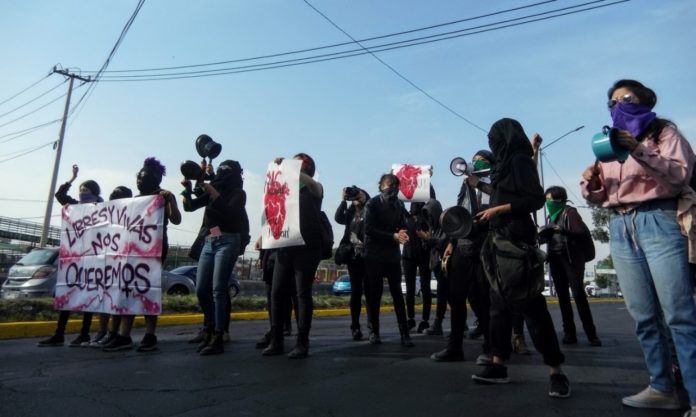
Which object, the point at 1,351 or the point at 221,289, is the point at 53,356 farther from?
the point at 221,289

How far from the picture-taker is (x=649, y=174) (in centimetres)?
298

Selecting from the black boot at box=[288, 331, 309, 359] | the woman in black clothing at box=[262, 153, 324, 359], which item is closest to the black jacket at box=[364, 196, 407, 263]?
the woman in black clothing at box=[262, 153, 324, 359]

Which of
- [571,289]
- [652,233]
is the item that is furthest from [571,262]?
[652,233]

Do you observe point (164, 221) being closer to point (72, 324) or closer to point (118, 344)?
point (118, 344)

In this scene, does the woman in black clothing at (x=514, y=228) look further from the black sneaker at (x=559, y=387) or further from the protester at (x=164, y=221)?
the protester at (x=164, y=221)

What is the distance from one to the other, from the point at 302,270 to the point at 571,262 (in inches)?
126

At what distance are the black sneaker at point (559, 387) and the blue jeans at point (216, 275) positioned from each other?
3.17 metres

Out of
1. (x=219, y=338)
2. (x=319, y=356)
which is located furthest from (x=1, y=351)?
(x=319, y=356)

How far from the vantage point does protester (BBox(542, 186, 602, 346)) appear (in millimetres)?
6211

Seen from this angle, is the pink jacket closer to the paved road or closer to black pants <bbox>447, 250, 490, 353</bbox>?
the paved road

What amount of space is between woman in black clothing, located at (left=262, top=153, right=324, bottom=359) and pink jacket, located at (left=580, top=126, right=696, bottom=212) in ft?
8.80

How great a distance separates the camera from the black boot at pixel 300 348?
16.3 ft

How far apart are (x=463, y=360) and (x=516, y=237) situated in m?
1.66

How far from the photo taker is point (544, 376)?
13.4ft
